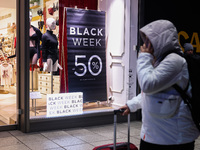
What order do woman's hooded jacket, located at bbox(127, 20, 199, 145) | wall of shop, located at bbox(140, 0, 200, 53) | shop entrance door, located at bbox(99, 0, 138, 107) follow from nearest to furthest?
woman's hooded jacket, located at bbox(127, 20, 199, 145), shop entrance door, located at bbox(99, 0, 138, 107), wall of shop, located at bbox(140, 0, 200, 53)

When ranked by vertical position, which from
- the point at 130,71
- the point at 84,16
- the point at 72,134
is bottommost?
the point at 72,134

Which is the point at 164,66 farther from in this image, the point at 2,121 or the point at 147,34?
the point at 2,121

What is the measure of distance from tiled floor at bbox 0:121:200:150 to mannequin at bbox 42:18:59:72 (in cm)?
116

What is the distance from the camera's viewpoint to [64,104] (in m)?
5.53

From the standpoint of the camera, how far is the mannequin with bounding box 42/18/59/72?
557 centimetres

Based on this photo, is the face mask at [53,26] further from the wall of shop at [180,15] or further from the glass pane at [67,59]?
the wall of shop at [180,15]

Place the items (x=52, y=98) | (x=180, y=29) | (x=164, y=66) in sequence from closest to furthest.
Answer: (x=164, y=66), (x=52, y=98), (x=180, y=29)

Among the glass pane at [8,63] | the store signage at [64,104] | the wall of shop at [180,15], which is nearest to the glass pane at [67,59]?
the store signage at [64,104]

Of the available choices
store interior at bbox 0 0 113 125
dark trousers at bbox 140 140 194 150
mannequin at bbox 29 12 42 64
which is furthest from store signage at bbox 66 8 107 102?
dark trousers at bbox 140 140 194 150

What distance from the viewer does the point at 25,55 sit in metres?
5.08

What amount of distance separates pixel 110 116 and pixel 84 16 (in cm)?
186

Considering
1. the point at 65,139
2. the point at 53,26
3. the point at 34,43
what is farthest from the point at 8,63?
the point at 65,139

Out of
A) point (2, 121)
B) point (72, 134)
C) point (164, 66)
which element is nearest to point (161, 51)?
point (164, 66)

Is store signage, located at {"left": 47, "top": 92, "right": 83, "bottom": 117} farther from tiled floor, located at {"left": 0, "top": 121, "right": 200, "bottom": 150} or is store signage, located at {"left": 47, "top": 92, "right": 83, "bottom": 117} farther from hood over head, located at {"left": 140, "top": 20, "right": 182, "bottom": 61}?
hood over head, located at {"left": 140, "top": 20, "right": 182, "bottom": 61}
